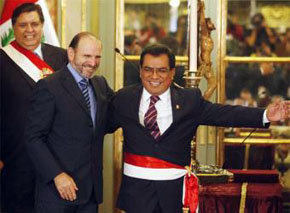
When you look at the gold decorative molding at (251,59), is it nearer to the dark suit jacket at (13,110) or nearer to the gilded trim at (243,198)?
the gilded trim at (243,198)

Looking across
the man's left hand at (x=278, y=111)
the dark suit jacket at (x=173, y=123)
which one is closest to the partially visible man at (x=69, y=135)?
the dark suit jacket at (x=173, y=123)

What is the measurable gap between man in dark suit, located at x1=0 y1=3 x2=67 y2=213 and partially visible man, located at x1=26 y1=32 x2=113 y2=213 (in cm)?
48

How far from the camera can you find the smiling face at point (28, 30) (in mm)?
2998

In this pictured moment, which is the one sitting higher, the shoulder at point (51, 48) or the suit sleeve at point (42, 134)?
the shoulder at point (51, 48)

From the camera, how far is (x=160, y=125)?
2514mm

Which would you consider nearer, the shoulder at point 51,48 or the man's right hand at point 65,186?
the man's right hand at point 65,186

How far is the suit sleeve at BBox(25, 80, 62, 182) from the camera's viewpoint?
238 centimetres

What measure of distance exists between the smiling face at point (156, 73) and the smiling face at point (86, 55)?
0.70ft

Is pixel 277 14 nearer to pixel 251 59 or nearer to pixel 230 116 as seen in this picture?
pixel 251 59

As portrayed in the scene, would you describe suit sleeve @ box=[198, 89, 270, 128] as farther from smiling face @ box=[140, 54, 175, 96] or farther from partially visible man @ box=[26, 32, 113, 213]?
partially visible man @ box=[26, 32, 113, 213]

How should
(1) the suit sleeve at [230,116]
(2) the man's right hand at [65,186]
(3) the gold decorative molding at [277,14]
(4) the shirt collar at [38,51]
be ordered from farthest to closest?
(3) the gold decorative molding at [277,14] → (4) the shirt collar at [38,51] → (1) the suit sleeve at [230,116] → (2) the man's right hand at [65,186]

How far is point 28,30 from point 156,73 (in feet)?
2.86

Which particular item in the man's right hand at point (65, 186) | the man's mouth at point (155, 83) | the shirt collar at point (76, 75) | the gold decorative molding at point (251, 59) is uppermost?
the gold decorative molding at point (251, 59)

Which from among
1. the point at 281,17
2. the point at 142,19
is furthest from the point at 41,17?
the point at 281,17
